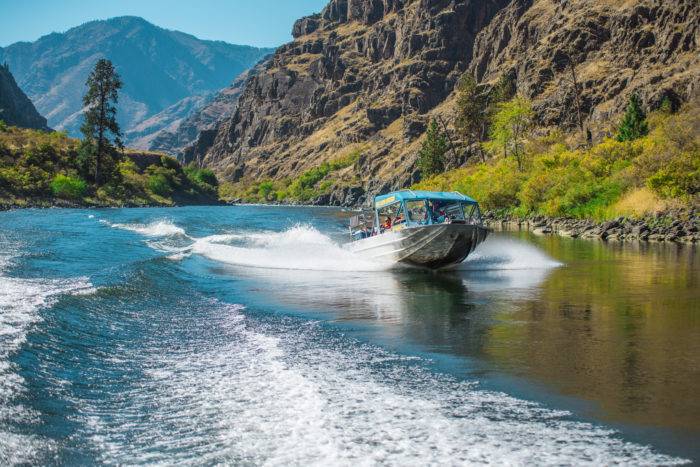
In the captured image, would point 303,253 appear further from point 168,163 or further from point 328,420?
point 168,163

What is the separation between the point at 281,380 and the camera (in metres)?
11.3

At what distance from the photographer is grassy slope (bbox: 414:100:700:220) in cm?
4778

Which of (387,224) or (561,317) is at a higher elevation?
(387,224)

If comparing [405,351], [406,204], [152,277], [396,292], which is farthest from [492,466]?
[406,204]

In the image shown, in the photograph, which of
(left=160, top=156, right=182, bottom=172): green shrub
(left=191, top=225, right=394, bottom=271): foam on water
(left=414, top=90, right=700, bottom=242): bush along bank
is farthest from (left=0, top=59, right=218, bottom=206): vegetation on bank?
(left=414, top=90, right=700, bottom=242): bush along bank

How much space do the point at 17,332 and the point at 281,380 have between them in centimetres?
668

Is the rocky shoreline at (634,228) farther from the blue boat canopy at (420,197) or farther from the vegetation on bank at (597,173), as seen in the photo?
the blue boat canopy at (420,197)

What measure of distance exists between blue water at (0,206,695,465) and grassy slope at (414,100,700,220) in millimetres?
29959

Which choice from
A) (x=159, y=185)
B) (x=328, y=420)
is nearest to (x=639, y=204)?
(x=328, y=420)

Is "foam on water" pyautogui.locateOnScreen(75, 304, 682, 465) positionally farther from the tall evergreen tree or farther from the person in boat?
the tall evergreen tree

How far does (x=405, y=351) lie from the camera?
1381 centimetres

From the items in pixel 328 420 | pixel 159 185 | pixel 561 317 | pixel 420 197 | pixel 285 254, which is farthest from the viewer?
pixel 159 185

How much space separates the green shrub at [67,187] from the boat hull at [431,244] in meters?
77.6

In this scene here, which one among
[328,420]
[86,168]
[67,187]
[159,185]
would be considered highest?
[86,168]
